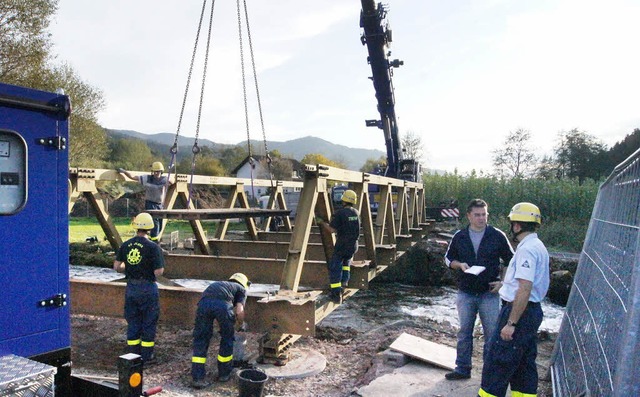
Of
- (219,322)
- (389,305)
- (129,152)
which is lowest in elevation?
(389,305)

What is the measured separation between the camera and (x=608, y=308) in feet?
10.5

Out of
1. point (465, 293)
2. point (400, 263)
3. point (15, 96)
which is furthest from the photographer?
point (400, 263)

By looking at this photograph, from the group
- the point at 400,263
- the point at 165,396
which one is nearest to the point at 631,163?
the point at 165,396

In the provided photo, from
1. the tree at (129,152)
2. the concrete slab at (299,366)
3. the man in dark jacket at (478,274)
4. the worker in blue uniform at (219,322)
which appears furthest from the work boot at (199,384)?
the tree at (129,152)

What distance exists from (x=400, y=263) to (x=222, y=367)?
10.5 metres

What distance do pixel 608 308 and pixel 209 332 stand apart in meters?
3.49

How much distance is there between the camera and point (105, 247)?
15.5 meters

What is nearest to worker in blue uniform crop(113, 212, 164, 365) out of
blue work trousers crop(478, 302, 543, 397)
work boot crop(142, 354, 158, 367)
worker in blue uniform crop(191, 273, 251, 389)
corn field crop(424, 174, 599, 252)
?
work boot crop(142, 354, 158, 367)

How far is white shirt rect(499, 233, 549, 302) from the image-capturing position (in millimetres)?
3578

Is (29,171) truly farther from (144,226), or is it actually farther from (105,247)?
(105,247)

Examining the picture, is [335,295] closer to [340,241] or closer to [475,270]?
[340,241]

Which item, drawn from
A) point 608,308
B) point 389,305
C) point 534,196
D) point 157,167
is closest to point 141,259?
point 157,167

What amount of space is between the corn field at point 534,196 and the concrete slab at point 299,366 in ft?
52.4

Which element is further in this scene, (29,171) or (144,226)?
(144,226)
